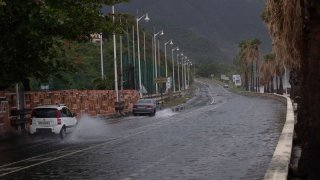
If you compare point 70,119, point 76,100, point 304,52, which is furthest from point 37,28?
point 76,100

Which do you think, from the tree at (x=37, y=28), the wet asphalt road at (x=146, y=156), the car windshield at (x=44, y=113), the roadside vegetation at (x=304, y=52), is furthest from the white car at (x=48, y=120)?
the roadside vegetation at (x=304, y=52)

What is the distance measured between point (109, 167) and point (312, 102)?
7.39 meters

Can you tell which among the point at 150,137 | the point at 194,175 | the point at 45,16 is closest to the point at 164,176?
the point at 194,175

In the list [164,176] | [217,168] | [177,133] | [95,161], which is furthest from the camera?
[177,133]

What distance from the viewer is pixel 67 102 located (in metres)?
43.4

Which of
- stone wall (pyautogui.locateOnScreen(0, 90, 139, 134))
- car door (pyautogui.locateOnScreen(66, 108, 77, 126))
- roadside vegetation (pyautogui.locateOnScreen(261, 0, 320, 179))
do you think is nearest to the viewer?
roadside vegetation (pyautogui.locateOnScreen(261, 0, 320, 179))

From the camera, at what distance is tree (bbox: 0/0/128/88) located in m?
23.0

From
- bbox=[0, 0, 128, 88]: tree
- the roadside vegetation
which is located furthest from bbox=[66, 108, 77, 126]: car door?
the roadside vegetation

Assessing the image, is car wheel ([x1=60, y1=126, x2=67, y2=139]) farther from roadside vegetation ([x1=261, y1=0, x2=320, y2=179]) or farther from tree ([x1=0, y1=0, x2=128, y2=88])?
roadside vegetation ([x1=261, y1=0, x2=320, y2=179])

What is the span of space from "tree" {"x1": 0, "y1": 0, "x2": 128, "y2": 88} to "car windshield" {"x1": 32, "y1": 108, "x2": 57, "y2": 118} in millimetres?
2582

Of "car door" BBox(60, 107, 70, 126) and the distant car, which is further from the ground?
"car door" BBox(60, 107, 70, 126)

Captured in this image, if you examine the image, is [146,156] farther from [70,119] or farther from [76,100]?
[76,100]

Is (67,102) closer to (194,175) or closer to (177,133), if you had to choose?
(177,133)

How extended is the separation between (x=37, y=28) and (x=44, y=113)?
517cm
